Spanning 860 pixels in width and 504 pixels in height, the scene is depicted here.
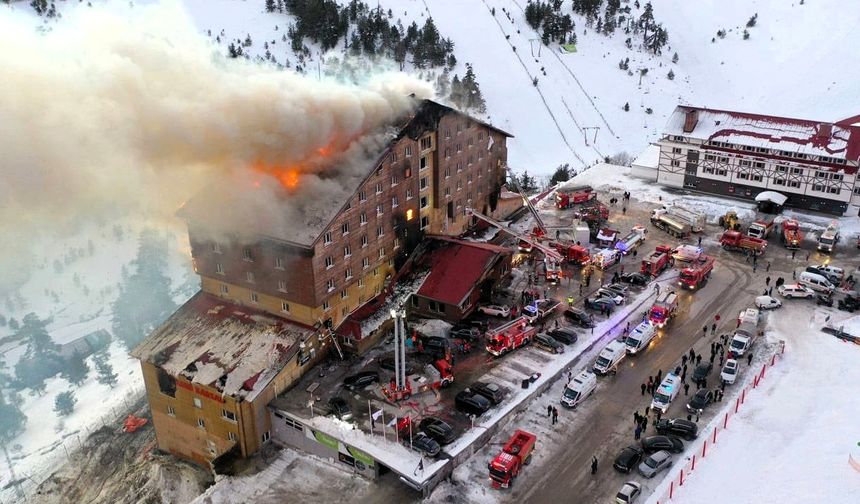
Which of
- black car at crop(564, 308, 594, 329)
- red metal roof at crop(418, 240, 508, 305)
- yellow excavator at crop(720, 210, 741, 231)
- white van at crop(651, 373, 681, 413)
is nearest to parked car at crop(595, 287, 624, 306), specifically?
black car at crop(564, 308, 594, 329)

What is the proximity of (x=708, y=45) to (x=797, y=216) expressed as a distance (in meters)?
93.1

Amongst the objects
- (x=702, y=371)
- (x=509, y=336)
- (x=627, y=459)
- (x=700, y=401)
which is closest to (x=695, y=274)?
(x=702, y=371)

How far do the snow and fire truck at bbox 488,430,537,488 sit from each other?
689cm

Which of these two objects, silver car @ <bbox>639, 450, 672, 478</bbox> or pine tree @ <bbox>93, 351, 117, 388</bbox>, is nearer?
silver car @ <bbox>639, 450, 672, 478</bbox>

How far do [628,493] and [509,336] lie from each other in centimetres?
1489

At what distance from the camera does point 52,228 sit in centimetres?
3819

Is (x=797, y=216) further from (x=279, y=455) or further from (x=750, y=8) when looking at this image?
(x=750, y=8)

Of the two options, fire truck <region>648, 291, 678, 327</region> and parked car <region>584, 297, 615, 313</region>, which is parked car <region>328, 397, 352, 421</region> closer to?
parked car <region>584, 297, 615, 313</region>

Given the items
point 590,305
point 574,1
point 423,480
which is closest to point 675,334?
point 590,305

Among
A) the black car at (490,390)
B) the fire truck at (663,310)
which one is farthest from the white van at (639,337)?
the black car at (490,390)

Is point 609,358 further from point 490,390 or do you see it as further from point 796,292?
point 796,292

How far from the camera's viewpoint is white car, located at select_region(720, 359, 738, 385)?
4512 cm

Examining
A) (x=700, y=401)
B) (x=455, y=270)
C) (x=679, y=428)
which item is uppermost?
(x=455, y=270)

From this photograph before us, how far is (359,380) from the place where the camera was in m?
45.1
